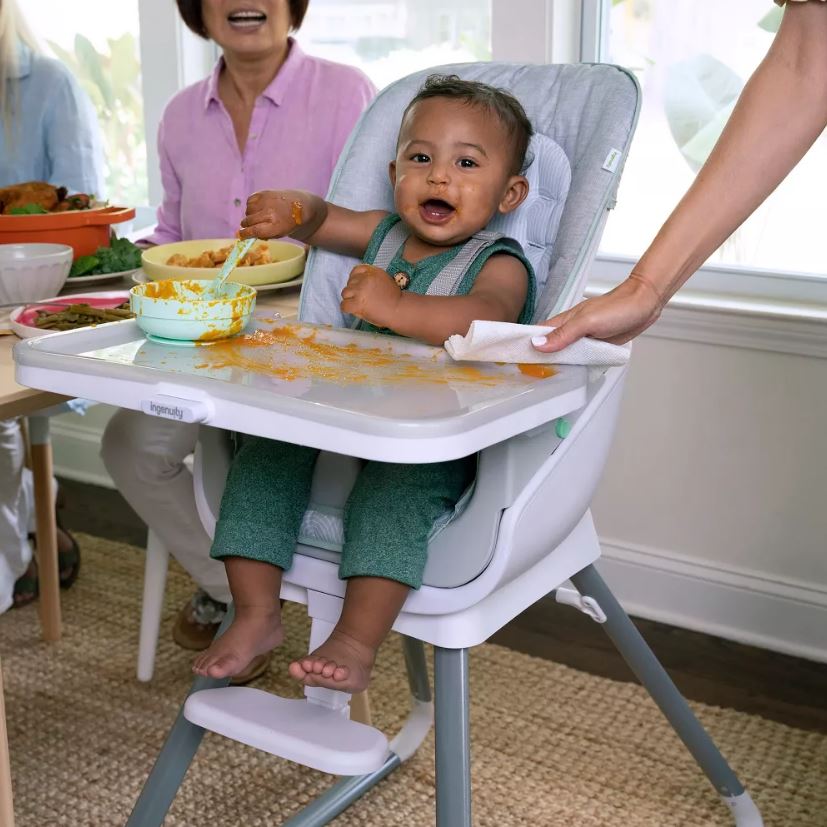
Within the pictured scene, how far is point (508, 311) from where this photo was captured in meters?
1.32

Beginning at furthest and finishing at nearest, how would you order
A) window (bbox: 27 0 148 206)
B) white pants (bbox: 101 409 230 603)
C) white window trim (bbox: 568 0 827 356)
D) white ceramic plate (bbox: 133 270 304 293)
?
window (bbox: 27 0 148 206) → white window trim (bbox: 568 0 827 356) → white pants (bbox: 101 409 230 603) → white ceramic plate (bbox: 133 270 304 293)

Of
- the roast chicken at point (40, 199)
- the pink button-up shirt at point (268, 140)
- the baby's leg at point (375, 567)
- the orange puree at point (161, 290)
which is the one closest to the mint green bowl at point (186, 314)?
the orange puree at point (161, 290)

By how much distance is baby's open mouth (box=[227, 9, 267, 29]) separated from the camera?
2008mm

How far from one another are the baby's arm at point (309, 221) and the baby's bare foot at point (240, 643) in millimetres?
439

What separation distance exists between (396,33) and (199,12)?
1.69ft

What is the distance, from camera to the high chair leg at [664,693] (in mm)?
1389

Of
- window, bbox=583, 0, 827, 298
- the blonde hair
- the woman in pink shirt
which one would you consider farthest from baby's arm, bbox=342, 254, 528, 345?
the blonde hair

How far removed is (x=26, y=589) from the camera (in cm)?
232

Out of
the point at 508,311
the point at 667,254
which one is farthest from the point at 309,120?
the point at 667,254

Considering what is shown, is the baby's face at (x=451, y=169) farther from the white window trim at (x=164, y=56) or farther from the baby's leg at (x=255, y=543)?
the white window trim at (x=164, y=56)

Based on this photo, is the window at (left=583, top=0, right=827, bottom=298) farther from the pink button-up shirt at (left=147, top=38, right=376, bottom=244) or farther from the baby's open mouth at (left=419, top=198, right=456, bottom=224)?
the baby's open mouth at (left=419, top=198, right=456, bottom=224)

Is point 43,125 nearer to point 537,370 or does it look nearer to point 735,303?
point 735,303

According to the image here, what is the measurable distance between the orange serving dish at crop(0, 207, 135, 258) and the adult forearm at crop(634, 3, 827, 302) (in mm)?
914

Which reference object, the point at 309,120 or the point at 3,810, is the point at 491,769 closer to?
the point at 3,810
